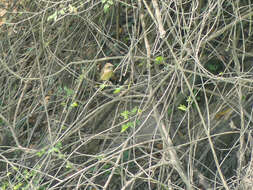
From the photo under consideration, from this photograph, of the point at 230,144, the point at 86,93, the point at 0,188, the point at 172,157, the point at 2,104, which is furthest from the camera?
the point at 2,104

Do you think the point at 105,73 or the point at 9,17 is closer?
the point at 105,73

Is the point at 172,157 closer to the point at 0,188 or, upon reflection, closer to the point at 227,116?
the point at 227,116

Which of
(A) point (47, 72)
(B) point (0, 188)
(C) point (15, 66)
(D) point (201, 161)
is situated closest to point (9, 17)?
(C) point (15, 66)

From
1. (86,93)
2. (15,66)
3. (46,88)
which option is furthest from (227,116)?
(15,66)

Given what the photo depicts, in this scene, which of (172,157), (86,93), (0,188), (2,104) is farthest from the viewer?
(2,104)

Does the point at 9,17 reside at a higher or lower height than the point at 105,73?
higher

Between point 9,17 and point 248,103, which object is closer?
point 248,103

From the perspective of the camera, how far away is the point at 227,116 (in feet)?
8.89

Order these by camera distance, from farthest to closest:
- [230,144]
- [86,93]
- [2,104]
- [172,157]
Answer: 1. [2,104]
2. [86,93]
3. [230,144]
4. [172,157]

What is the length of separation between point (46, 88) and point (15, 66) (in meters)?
0.42

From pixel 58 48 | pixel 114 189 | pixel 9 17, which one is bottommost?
pixel 114 189

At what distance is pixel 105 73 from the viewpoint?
9.41ft

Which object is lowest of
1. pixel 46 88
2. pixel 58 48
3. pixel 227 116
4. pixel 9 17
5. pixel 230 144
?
pixel 230 144

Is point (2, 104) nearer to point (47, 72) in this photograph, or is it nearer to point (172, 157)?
point (47, 72)
